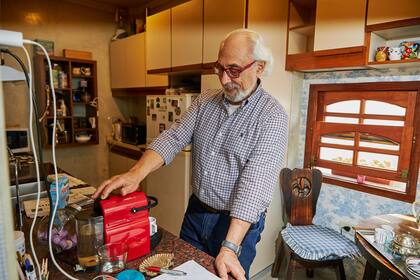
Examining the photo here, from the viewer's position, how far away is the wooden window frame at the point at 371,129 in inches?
73.2

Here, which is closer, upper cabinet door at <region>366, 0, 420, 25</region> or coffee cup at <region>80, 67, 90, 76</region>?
upper cabinet door at <region>366, 0, 420, 25</region>

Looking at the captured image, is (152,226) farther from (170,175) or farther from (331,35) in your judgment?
(331,35)

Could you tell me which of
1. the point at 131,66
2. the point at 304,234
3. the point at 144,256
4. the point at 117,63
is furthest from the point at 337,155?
the point at 117,63

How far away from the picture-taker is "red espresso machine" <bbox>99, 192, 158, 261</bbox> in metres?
0.86

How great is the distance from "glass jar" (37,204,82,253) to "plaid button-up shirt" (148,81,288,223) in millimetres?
450

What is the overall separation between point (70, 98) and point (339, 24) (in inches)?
116

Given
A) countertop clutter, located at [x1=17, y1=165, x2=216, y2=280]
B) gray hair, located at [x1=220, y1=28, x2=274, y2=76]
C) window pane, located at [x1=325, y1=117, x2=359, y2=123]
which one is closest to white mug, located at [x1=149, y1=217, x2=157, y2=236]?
countertop clutter, located at [x1=17, y1=165, x2=216, y2=280]

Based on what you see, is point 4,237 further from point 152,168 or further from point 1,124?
point 152,168

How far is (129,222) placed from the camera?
0.89 meters

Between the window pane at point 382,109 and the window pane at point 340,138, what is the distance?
8.9 inches

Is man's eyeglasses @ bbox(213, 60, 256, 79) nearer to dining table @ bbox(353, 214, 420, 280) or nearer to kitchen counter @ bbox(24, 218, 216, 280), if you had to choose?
Result: kitchen counter @ bbox(24, 218, 216, 280)

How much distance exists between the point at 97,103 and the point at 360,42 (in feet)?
10.1

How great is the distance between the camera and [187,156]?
2275 millimetres

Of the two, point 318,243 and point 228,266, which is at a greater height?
point 228,266
